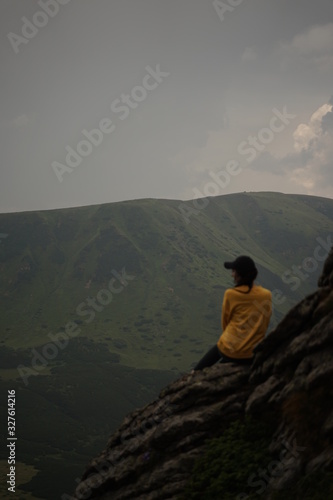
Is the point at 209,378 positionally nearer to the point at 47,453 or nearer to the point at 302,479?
the point at 302,479

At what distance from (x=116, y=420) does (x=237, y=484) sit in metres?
181

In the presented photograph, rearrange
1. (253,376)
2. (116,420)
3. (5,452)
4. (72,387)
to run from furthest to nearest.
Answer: (72,387)
(116,420)
(5,452)
(253,376)

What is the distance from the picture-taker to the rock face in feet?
29.6

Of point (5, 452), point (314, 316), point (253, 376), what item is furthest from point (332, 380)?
point (5, 452)

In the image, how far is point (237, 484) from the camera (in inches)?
372

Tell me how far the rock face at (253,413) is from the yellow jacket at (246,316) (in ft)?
1.52

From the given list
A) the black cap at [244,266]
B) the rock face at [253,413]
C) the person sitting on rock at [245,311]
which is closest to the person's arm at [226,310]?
the person sitting on rock at [245,311]

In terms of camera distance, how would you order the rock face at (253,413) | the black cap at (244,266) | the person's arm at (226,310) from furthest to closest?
the person's arm at (226,310), the black cap at (244,266), the rock face at (253,413)

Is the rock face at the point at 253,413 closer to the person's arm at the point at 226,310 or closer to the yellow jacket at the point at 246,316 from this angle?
the yellow jacket at the point at 246,316

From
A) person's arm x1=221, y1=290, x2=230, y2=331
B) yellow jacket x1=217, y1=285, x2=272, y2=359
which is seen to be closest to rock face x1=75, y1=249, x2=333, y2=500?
yellow jacket x1=217, y1=285, x2=272, y2=359

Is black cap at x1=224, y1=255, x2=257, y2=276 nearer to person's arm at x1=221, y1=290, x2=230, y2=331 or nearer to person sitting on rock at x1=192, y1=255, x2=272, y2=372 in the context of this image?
person sitting on rock at x1=192, y1=255, x2=272, y2=372

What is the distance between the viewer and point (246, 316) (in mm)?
11398

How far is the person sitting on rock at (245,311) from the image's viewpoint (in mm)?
11406

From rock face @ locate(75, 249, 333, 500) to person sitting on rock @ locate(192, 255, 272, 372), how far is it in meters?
0.47
